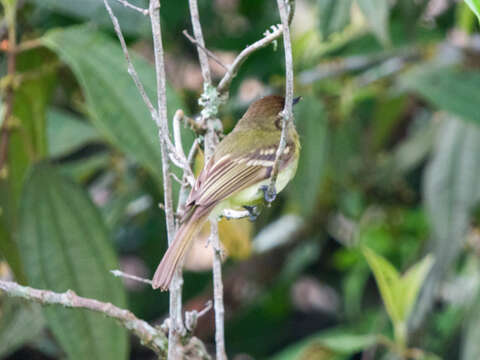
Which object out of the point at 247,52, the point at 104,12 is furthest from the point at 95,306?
the point at 104,12

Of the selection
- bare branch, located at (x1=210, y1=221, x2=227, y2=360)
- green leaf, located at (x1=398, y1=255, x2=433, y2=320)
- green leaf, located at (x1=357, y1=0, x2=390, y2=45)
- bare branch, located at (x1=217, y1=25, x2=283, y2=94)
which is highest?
green leaf, located at (x1=357, y1=0, x2=390, y2=45)

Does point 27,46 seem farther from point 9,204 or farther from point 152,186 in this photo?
point 152,186

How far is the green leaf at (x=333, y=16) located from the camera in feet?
7.12

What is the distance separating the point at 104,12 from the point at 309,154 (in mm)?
883

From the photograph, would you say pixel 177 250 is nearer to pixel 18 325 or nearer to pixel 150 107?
pixel 150 107

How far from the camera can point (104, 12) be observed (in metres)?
2.56

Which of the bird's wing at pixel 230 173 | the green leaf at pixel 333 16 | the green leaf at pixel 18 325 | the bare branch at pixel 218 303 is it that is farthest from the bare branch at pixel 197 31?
the green leaf at pixel 18 325

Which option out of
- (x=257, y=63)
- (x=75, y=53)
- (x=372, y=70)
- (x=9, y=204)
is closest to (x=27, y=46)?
(x=75, y=53)

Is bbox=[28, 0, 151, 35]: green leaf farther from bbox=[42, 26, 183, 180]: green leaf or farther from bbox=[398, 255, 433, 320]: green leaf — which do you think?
bbox=[398, 255, 433, 320]: green leaf

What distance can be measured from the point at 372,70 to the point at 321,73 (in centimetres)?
24

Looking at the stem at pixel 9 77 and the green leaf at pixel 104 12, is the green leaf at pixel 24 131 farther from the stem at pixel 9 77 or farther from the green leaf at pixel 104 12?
the green leaf at pixel 104 12

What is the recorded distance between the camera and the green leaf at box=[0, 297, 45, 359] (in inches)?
99.3

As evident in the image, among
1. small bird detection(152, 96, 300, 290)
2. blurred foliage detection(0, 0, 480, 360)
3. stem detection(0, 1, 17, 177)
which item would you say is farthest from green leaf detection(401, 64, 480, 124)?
stem detection(0, 1, 17, 177)

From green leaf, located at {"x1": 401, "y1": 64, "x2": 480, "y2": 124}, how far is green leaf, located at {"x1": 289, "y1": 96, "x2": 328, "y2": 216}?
1.15 feet
